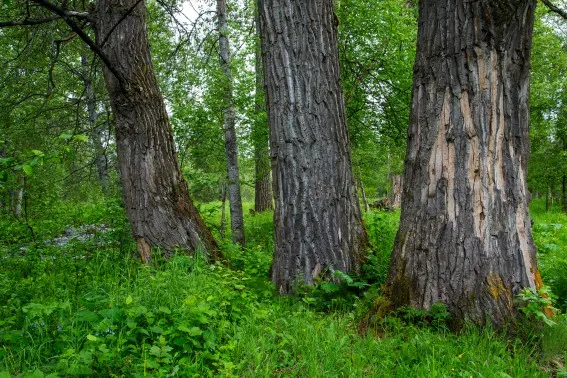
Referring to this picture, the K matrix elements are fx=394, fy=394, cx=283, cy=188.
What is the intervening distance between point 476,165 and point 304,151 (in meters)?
1.52

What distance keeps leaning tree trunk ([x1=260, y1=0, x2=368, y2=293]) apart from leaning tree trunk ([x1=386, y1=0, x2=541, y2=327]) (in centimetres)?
97

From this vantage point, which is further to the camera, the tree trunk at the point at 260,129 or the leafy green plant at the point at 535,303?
the tree trunk at the point at 260,129

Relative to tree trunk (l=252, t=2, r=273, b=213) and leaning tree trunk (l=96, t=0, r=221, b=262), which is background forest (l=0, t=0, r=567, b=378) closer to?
leaning tree trunk (l=96, t=0, r=221, b=262)

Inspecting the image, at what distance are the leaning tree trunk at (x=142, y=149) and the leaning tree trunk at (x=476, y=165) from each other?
2.68 metres

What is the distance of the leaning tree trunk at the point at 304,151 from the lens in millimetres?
3742

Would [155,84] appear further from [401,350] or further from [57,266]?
[401,350]

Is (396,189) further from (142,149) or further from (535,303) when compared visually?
(535,303)

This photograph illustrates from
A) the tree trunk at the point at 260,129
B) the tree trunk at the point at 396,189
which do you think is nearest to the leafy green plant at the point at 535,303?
the tree trunk at the point at 260,129

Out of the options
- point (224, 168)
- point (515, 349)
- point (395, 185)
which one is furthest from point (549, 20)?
point (515, 349)

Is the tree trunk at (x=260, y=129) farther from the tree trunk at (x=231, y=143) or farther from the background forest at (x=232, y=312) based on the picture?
the background forest at (x=232, y=312)

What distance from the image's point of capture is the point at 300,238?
3740 millimetres

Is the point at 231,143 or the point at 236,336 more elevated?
the point at 231,143

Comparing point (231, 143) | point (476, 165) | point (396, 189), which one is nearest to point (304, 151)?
point (476, 165)

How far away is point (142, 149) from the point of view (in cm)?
451
